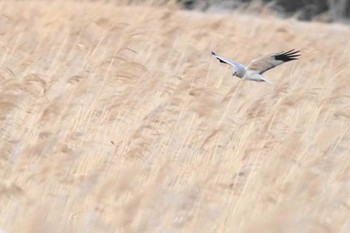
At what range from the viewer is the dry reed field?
4258mm

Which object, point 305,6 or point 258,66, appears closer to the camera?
point 258,66

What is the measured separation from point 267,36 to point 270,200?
5.36 m

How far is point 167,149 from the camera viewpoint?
5023 mm

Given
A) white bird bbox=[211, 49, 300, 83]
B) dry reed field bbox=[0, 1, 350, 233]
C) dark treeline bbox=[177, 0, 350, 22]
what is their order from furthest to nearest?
dark treeline bbox=[177, 0, 350, 22]
white bird bbox=[211, 49, 300, 83]
dry reed field bbox=[0, 1, 350, 233]

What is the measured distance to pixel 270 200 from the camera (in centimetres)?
425

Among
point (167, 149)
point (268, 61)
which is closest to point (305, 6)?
point (268, 61)

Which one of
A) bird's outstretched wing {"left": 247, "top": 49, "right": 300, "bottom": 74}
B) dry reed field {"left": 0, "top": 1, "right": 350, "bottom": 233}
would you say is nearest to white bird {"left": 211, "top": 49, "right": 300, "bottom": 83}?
bird's outstretched wing {"left": 247, "top": 49, "right": 300, "bottom": 74}

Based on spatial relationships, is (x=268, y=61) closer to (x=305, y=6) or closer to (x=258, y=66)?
(x=258, y=66)

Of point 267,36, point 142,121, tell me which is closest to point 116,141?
point 142,121

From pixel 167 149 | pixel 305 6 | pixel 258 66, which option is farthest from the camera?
pixel 305 6

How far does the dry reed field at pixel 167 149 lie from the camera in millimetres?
4258

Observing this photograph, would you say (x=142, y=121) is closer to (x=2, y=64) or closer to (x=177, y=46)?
(x=2, y=64)

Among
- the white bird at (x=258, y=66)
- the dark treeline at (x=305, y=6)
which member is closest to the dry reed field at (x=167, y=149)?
the white bird at (x=258, y=66)

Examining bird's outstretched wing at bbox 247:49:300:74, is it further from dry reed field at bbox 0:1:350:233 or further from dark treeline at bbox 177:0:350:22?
dark treeline at bbox 177:0:350:22
